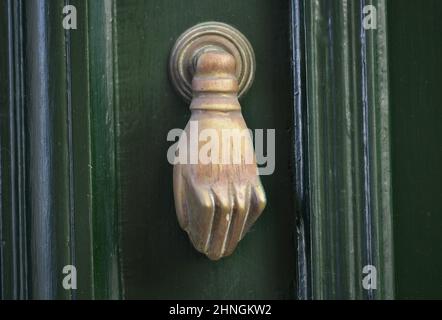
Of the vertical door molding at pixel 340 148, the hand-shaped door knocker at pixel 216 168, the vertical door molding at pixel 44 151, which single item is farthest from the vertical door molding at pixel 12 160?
the vertical door molding at pixel 340 148

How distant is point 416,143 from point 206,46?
0.83 feet

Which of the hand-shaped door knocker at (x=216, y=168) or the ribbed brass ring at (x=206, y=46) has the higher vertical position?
the ribbed brass ring at (x=206, y=46)

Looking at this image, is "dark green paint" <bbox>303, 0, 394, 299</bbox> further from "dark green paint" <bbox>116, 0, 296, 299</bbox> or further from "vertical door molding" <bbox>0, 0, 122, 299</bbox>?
"vertical door molding" <bbox>0, 0, 122, 299</bbox>

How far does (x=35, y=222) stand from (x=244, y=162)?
0.70 ft

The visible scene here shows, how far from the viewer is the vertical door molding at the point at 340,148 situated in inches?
26.0

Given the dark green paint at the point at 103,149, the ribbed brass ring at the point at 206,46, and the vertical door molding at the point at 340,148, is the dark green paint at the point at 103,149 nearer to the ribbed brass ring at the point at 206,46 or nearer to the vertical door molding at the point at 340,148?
the ribbed brass ring at the point at 206,46

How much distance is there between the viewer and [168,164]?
0.68 metres

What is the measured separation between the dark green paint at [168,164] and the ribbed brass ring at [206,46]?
1 cm

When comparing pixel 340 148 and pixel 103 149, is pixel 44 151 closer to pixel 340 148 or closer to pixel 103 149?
pixel 103 149

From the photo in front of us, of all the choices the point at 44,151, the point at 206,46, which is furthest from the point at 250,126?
the point at 44,151

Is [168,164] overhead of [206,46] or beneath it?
beneath

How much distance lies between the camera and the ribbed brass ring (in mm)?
668

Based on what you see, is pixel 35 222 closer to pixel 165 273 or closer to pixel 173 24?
pixel 165 273
